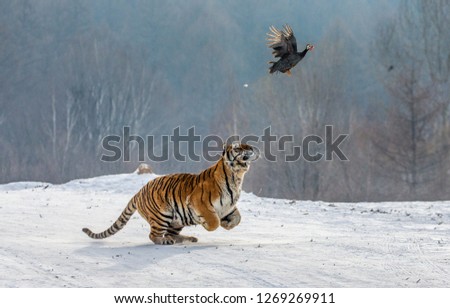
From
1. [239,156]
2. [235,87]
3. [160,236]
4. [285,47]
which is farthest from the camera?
[235,87]

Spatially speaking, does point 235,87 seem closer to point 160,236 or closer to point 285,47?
point 160,236

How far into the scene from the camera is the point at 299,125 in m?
36.0

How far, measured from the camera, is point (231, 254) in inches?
371

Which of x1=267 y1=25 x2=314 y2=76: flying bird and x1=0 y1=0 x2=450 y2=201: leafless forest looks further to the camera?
x1=0 y1=0 x2=450 y2=201: leafless forest

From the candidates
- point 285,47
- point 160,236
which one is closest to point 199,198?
point 160,236

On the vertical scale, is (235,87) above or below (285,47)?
above

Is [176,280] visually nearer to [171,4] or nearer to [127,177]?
[127,177]

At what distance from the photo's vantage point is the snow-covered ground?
830 centimetres

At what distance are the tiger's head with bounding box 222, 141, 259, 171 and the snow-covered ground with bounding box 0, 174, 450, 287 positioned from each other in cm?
92

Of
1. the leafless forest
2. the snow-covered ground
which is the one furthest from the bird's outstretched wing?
the leafless forest

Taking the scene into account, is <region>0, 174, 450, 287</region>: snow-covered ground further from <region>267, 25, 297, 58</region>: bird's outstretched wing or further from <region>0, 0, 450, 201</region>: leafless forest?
<region>0, 0, 450, 201</region>: leafless forest

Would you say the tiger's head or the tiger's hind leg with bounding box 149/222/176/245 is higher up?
the tiger's head

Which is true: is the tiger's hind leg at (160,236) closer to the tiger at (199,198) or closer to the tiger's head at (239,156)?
the tiger at (199,198)

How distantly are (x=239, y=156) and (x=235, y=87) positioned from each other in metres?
33.3
